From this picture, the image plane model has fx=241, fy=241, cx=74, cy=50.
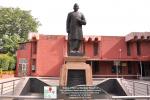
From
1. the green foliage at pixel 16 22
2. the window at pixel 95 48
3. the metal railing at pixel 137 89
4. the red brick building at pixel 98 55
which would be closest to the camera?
the metal railing at pixel 137 89

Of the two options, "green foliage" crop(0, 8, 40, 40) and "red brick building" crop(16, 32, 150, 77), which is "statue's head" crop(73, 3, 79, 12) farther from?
"green foliage" crop(0, 8, 40, 40)

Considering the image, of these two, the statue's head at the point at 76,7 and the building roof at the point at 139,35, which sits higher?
the building roof at the point at 139,35

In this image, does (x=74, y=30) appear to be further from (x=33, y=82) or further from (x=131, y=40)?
(x=131, y=40)

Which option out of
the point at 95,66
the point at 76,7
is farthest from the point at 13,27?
the point at 76,7

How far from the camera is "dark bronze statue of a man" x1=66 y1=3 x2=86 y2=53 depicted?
42.3 ft

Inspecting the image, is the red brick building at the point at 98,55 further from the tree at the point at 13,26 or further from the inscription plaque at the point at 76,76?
the inscription plaque at the point at 76,76

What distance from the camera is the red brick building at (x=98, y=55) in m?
34.5

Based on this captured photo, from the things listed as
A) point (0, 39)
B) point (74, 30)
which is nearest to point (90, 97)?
point (74, 30)

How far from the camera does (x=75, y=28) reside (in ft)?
42.6

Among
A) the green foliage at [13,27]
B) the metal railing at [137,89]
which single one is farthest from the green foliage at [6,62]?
the metal railing at [137,89]

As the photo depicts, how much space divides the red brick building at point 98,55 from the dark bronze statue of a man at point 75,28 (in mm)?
21203

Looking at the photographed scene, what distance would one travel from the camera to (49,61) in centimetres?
3481

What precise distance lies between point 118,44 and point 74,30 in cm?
2360

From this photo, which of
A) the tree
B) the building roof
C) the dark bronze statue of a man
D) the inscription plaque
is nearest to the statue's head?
the dark bronze statue of a man
